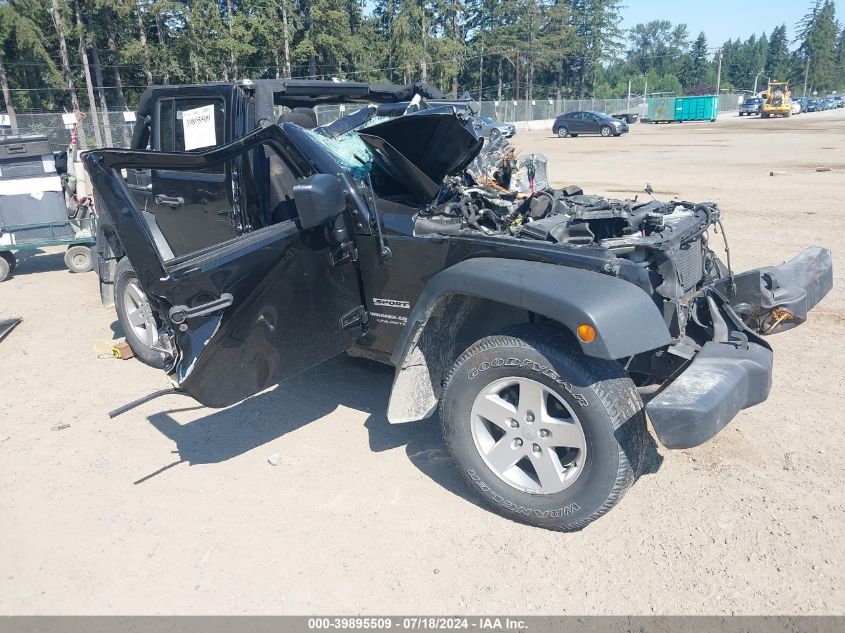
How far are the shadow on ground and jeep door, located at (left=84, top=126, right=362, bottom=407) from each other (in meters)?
0.76

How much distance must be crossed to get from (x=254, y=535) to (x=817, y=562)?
8.36 ft

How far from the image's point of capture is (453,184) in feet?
13.0

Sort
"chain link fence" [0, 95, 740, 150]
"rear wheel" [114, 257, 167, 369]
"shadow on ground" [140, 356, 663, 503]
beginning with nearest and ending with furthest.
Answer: "shadow on ground" [140, 356, 663, 503], "rear wheel" [114, 257, 167, 369], "chain link fence" [0, 95, 740, 150]

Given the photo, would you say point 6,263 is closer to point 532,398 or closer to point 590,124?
point 532,398

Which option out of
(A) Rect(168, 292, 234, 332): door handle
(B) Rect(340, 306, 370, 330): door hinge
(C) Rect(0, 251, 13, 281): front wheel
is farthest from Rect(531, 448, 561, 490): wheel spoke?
(C) Rect(0, 251, 13, 281): front wheel

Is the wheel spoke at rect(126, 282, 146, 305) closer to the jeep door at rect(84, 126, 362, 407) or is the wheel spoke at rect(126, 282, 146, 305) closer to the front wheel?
the jeep door at rect(84, 126, 362, 407)

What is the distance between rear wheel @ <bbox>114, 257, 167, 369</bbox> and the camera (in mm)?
5492

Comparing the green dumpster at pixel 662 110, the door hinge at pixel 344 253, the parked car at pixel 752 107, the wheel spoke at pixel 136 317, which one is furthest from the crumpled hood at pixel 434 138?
the parked car at pixel 752 107

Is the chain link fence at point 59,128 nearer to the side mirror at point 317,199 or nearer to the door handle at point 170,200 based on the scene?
the door handle at point 170,200

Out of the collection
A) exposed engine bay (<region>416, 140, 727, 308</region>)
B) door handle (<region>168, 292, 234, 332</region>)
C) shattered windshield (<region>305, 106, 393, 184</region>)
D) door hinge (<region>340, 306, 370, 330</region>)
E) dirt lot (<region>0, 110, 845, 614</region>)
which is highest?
shattered windshield (<region>305, 106, 393, 184</region>)

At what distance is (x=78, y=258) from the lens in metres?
8.77

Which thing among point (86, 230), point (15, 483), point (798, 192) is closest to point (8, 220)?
point (86, 230)

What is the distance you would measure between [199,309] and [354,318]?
2.85 feet

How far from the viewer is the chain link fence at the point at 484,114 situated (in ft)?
80.4
